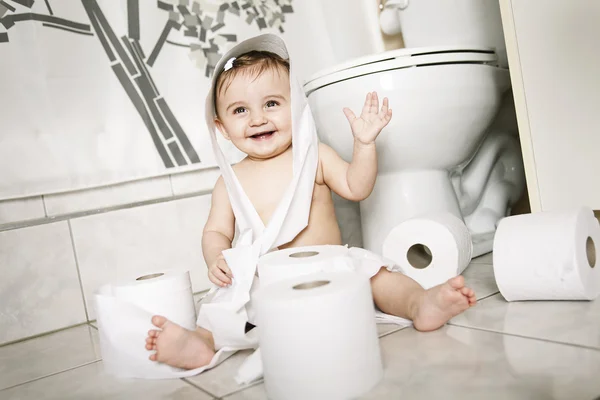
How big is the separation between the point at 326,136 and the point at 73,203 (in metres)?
0.59

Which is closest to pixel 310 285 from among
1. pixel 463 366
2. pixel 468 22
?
pixel 463 366

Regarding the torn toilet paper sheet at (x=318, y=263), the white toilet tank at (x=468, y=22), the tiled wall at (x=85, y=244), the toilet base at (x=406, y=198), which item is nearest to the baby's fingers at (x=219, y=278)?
the torn toilet paper sheet at (x=318, y=263)

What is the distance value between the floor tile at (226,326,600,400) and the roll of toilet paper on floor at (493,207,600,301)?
0.13 metres

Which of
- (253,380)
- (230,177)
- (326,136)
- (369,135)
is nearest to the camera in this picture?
(253,380)

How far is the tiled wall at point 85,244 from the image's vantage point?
1122mm

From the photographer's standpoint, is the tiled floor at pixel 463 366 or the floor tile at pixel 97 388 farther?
the floor tile at pixel 97 388

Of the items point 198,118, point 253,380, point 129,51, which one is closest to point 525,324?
point 253,380

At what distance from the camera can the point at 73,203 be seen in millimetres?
1224

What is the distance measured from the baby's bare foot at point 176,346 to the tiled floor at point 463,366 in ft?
0.08

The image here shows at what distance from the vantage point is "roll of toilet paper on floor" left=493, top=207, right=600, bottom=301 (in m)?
0.76

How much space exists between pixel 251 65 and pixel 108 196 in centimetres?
49

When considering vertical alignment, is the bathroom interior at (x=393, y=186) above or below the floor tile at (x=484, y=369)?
above

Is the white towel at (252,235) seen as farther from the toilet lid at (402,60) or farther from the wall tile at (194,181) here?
the wall tile at (194,181)

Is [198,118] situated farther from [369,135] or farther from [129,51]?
[369,135]
